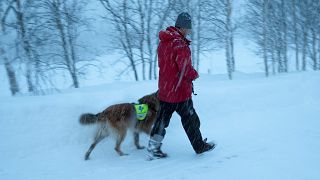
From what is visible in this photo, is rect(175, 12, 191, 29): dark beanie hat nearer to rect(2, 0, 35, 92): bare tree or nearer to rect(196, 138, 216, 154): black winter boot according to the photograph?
rect(196, 138, 216, 154): black winter boot

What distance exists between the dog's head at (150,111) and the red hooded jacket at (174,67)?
0.55m

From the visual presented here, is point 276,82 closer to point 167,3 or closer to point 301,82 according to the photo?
point 301,82

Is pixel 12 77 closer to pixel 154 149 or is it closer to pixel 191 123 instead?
pixel 154 149

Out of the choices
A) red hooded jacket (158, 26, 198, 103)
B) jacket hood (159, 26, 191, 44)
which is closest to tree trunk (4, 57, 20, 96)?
red hooded jacket (158, 26, 198, 103)

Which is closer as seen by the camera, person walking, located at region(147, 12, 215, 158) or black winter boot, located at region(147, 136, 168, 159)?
person walking, located at region(147, 12, 215, 158)

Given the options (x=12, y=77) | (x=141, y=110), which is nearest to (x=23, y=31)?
(x=12, y=77)

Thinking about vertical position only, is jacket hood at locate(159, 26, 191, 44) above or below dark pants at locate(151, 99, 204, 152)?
above

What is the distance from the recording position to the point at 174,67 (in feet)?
14.7

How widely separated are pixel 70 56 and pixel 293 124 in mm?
9557

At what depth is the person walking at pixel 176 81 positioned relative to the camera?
4.42 m

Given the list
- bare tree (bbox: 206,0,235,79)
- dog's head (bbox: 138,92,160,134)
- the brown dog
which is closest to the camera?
the brown dog

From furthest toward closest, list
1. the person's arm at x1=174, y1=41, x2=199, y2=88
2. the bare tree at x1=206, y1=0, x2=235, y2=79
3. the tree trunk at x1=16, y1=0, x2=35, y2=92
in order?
1. the bare tree at x1=206, y1=0, x2=235, y2=79
2. the tree trunk at x1=16, y1=0, x2=35, y2=92
3. the person's arm at x1=174, y1=41, x2=199, y2=88

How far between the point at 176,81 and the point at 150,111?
3.00 ft

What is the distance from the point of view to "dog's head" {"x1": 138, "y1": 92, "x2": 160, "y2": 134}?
5.22m
